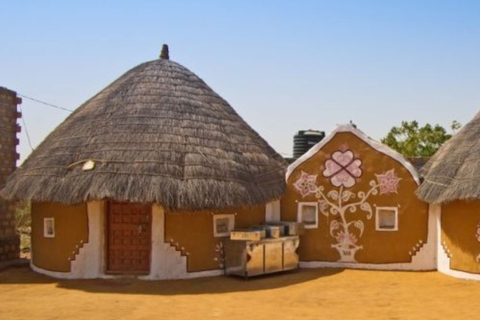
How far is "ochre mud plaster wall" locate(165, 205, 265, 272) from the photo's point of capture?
10.4m

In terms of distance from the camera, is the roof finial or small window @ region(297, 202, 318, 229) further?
the roof finial

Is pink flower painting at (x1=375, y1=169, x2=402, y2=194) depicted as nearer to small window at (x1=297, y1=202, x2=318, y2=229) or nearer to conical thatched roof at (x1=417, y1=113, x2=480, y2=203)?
conical thatched roof at (x1=417, y1=113, x2=480, y2=203)

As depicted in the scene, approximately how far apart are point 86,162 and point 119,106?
1683 millimetres

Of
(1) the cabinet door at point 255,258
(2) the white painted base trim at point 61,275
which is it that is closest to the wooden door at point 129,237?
(2) the white painted base trim at point 61,275

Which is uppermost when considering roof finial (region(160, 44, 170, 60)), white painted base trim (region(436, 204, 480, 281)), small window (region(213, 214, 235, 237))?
roof finial (region(160, 44, 170, 60))

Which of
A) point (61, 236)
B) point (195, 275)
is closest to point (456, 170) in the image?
point (195, 275)

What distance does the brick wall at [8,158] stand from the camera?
41.0 ft

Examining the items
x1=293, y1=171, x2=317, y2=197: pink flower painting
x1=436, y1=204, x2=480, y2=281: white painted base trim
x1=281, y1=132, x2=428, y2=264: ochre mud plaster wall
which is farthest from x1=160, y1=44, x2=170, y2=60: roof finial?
x1=436, y1=204, x2=480, y2=281: white painted base trim

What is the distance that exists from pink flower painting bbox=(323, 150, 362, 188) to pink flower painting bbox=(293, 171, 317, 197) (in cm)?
31

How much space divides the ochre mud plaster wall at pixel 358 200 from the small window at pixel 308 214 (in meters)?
0.09

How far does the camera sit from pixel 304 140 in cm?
1546

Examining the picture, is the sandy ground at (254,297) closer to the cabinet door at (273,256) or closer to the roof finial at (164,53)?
the cabinet door at (273,256)

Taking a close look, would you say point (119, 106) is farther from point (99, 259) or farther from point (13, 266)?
point (13, 266)

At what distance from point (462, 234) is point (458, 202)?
2.04 ft
